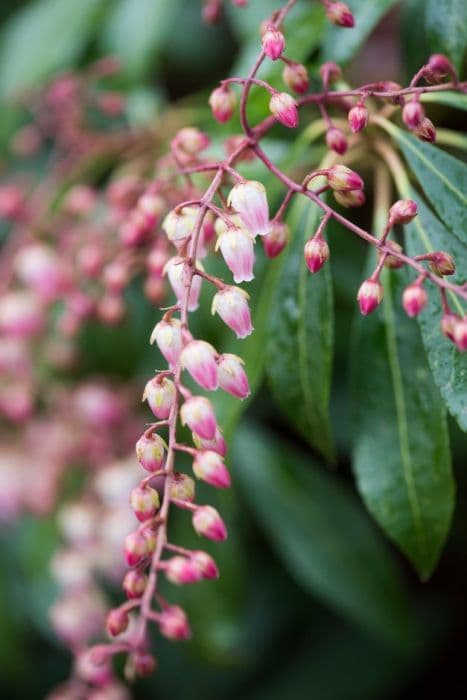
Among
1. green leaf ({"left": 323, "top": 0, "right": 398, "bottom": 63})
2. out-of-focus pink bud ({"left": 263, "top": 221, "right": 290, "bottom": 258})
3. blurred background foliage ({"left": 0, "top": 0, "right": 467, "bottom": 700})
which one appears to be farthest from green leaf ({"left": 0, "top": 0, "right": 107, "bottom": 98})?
out-of-focus pink bud ({"left": 263, "top": 221, "right": 290, "bottom": 258})

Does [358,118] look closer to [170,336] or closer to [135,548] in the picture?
[170,336]

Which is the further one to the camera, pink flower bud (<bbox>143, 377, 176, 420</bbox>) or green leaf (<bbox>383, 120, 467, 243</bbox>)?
green leaf (<bbox>383, 120, 467, 243</bbox>)

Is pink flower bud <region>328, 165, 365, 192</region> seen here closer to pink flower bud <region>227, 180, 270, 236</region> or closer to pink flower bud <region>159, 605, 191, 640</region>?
pink flower bud <region>227, 180, 270, 236</region>

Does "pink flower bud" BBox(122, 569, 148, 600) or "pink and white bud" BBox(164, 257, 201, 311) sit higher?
"pink and white bud" BBox(164, 257, 201, 311)

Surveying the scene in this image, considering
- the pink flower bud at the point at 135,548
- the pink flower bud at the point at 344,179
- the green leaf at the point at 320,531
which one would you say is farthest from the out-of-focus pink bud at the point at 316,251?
the green leaf at the point at 320,531

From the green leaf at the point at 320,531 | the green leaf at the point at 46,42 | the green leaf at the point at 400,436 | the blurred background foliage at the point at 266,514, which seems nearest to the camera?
the green leaf at the point at 400,436

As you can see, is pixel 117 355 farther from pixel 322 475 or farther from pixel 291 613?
pixel 291 613

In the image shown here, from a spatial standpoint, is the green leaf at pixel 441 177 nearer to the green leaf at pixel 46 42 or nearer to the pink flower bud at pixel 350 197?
the pink flower bud at pixel 350 197
